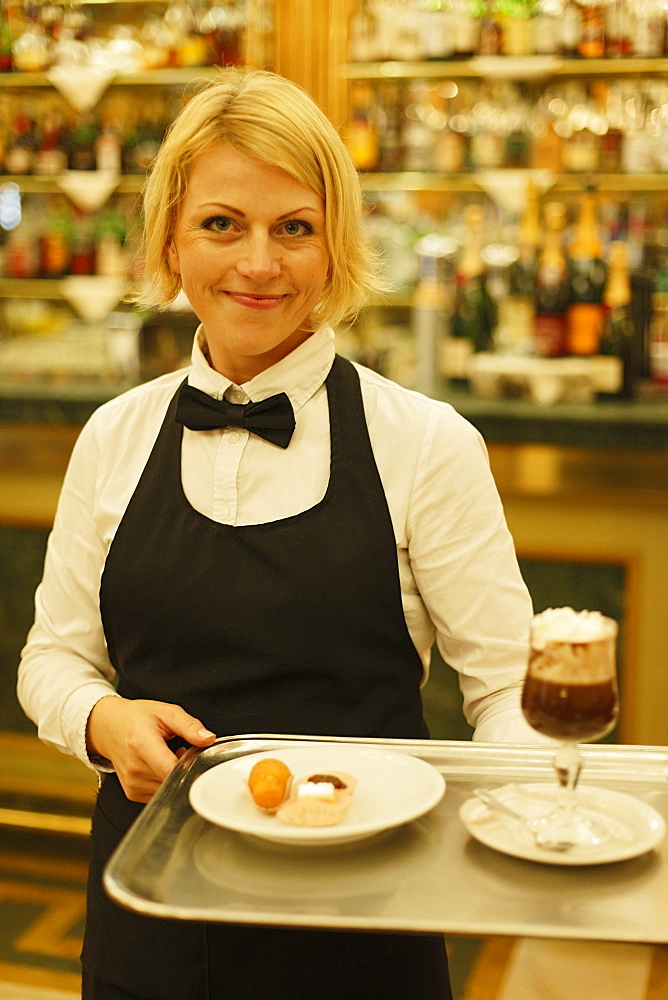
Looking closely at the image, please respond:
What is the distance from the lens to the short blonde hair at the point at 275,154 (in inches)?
53.2

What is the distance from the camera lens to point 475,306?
3635 millimetres

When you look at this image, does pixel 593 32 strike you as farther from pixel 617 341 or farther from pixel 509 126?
pixel 617 341

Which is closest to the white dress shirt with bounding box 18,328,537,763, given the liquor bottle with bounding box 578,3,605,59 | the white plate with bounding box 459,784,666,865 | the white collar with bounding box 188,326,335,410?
the white collar with bounding box 188,326,335,410

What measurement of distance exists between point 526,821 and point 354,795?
16 centimetres

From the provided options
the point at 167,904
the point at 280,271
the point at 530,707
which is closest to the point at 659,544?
the point at 280,271

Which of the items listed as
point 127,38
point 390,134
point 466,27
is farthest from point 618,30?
point 127,38

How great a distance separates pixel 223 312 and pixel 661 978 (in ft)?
6.64

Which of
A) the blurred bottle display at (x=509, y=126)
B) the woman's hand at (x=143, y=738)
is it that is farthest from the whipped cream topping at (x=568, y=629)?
the blurred bottle display at (x=509, y=126)

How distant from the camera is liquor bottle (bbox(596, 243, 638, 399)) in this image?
3051 mm

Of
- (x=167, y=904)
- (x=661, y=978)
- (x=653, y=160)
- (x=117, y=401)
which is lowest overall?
(x=661, y=978)

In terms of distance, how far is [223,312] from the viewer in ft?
4.65

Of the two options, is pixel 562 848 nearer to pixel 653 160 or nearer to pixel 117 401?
pixel 117 401

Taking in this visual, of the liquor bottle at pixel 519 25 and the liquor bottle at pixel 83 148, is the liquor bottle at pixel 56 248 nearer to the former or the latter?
the liquor bottle at pixel 83 148

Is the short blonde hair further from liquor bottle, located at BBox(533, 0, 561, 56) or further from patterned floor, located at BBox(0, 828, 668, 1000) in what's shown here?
liquor bottle, located at BBox(533, 0, 561, 56)
